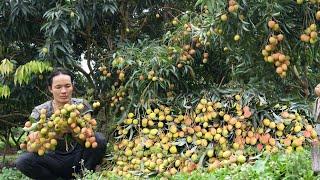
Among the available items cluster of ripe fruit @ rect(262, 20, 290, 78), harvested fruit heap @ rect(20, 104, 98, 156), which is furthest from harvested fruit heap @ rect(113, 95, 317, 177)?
cluster of ripe fruit @ rect(262, 20, 290, 78)

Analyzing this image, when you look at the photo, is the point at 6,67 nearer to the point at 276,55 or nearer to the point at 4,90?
the point at 4,90

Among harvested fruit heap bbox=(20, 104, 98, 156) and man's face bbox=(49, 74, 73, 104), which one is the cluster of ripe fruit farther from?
man's face bbox=(49, 74, 73, 104)

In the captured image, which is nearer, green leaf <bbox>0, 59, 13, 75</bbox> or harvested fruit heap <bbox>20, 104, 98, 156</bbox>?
harvested fruit heap <bbox>20, 104, 98, 156</bbox>

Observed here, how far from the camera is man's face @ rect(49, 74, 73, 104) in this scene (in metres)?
3.45

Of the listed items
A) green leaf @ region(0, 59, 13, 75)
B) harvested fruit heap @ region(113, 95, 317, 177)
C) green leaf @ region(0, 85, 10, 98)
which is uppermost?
green leaf @ region(0, 59, 13, 75)

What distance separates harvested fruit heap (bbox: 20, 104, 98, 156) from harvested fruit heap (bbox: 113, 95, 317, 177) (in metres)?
0.40

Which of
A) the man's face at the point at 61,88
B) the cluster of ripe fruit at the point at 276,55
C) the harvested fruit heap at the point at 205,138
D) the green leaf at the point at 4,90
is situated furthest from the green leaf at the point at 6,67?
the cluster of ripe fruit at the point at 276,55

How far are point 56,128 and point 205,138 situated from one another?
98 cm

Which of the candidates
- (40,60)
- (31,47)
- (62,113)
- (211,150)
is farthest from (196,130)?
(31,47)

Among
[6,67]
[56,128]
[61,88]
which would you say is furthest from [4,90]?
[56,128]

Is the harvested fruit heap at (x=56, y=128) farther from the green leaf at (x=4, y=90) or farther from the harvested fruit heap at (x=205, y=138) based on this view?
the green leaf at (x=4, y=90)

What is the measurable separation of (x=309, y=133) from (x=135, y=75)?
137 cm

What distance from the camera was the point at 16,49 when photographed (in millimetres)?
4551

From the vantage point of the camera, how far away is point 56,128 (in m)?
3.20
